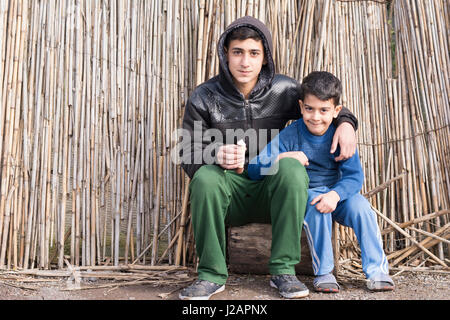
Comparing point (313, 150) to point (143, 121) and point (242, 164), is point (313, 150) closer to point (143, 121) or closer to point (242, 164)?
A: point (242, 164)

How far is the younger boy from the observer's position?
6.38ft

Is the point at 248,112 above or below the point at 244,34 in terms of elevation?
below

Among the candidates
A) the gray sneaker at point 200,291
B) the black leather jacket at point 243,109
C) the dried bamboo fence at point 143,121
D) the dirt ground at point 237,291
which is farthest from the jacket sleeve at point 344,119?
the gray sneaker at point 200,291

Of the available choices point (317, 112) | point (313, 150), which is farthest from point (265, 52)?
point (313, 150)

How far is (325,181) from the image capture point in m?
2.17

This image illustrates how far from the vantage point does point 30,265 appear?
8.28 feet

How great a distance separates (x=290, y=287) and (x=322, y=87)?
89 cm

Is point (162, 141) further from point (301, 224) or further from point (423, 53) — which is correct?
point (423, 53)

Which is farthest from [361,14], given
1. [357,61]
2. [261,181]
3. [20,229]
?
[20,229]

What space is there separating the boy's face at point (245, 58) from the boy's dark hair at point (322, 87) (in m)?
0.27

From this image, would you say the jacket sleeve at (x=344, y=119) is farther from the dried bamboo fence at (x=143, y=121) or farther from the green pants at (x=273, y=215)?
the dried bamboo fence at (x=143, y=121)

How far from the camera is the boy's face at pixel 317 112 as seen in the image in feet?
6.78

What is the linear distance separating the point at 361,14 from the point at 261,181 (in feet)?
4.73

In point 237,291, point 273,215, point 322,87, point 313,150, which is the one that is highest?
point 322,87
